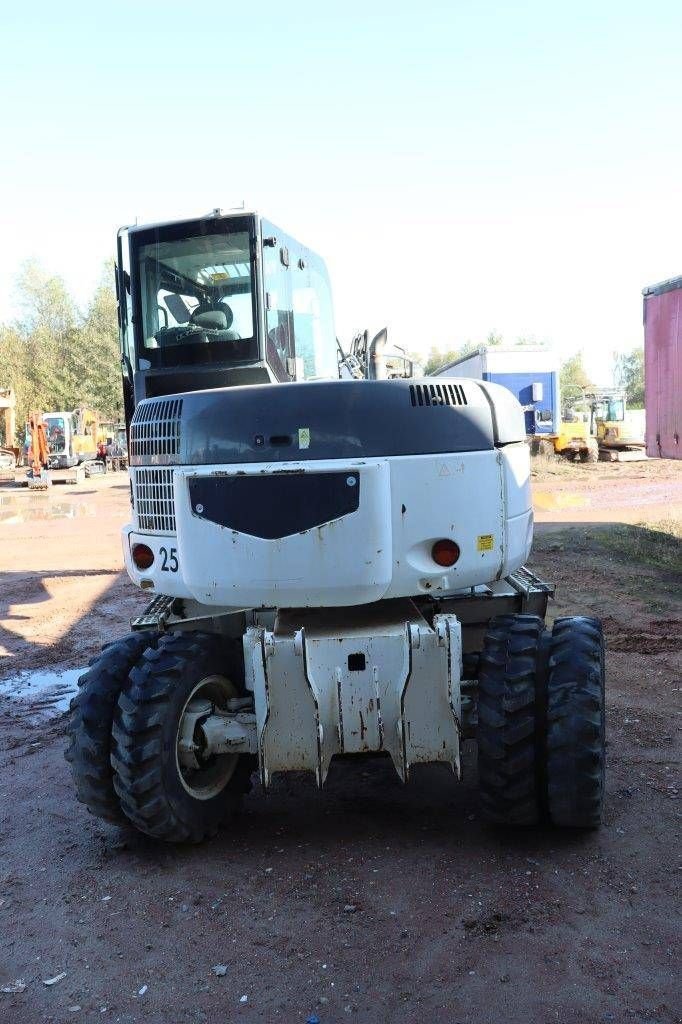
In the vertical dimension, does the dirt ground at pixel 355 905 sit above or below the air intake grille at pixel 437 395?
below

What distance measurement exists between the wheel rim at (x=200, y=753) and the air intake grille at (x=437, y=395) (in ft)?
5.62

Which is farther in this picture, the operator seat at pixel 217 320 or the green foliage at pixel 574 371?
the green foliage at pixel 574 371

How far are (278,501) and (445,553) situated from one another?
81cm

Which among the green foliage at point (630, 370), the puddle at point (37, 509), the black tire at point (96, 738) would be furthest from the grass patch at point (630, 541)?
the green foliage at point (630, 370)

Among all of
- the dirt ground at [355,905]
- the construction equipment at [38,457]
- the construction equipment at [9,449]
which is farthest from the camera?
the construction equipment at [9,449]

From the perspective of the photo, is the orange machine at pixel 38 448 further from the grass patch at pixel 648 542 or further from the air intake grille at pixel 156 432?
the air intake grille at pixel 156 432

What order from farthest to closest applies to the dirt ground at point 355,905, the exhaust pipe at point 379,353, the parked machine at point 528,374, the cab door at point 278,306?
the parked machine at point 528,374 < the cab door at point 278,306 < the exhaust pipe at point 379,353 < the dirt ground at point 355,905

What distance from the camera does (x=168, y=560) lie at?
4.52 m

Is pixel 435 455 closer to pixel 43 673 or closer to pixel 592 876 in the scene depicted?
pixel 592 876

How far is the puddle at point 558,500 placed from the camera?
19.2m

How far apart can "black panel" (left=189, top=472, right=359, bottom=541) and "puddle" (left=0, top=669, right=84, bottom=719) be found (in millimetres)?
3450

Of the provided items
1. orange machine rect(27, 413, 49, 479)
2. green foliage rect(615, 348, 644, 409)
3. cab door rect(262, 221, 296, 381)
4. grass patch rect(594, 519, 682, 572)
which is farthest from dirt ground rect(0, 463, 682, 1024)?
green foliage rect(615, 348, 644, 409)

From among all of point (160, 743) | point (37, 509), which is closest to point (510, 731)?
point (160, 743)

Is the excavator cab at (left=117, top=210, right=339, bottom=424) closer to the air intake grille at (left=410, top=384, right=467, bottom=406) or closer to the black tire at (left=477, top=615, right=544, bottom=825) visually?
the air intake grille at (left=410, top=384, right=467, bottom=406)
